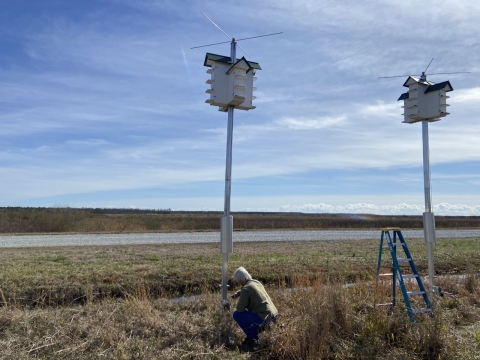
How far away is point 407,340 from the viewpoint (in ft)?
18.3

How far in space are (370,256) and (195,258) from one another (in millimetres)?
6640

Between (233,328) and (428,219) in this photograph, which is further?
(428,219)

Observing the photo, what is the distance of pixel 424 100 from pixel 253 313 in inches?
220

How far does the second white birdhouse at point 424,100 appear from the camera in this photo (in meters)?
8.39

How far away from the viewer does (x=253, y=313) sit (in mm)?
6102

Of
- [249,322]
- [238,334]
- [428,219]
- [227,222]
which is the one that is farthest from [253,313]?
[428,219]

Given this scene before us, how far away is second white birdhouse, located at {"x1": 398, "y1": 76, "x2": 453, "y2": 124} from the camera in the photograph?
839 cm

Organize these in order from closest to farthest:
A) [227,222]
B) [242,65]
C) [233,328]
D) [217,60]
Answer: [233,328], [227,222], [242,65], [217,60]

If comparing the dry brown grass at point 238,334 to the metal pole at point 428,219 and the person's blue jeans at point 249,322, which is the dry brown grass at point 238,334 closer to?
the person's blue jeans at point 249,322

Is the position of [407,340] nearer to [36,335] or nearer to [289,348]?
[289,348]

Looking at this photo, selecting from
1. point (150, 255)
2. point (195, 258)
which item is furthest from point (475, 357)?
point (150, 255)

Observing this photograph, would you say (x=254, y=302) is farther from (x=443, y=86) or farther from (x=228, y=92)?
(x=443, y=86)

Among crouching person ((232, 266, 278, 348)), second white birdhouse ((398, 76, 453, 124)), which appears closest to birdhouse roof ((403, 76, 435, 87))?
second white birdhouse ((398, 76, 453, 124))

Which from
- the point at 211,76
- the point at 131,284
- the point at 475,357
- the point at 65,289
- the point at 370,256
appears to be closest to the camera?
the point at 475,357
